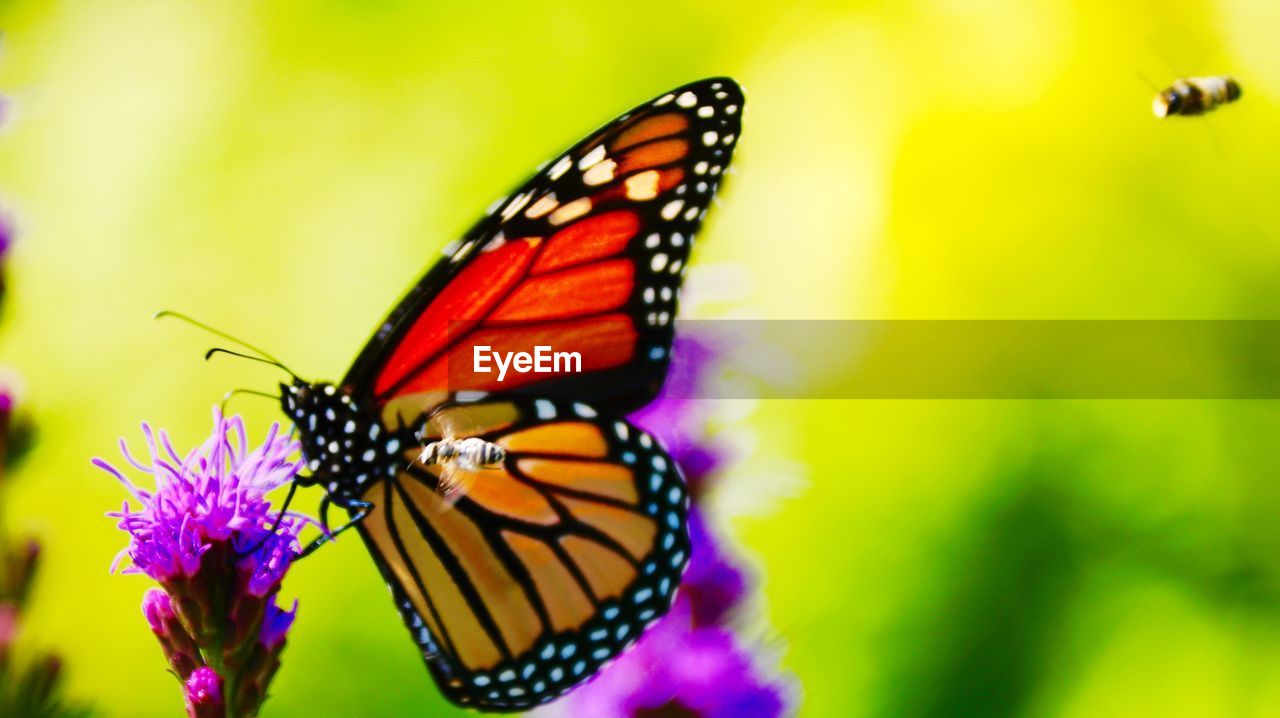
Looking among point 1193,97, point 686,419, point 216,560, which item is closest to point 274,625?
point 216,560

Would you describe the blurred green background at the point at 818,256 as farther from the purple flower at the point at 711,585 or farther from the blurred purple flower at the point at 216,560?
the blurred purple flower at the point at 216,560

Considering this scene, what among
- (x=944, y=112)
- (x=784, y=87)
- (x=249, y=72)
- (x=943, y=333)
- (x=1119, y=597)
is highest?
(x=249, y=72)

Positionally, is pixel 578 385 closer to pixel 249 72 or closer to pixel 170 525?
pixel 170 525

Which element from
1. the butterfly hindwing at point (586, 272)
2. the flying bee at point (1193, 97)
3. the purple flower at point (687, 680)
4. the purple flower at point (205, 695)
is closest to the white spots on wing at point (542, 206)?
the butterfly hindwing at point (586, 272)

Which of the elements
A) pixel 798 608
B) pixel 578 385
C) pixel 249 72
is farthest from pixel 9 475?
pixel 249 72

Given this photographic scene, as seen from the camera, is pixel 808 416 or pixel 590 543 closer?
pixel 590 543

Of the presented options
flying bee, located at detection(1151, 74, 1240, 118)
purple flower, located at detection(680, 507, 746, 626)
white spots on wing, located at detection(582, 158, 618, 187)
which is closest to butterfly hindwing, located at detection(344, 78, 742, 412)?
white spots on wing, located at detection(582, 158, 618, 187)

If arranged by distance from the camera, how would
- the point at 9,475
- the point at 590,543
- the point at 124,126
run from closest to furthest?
the point at 9,475, the point at 590,543, the point at 124,126

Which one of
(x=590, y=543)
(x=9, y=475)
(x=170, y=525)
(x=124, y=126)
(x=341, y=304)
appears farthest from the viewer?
(x=124, y=126)
